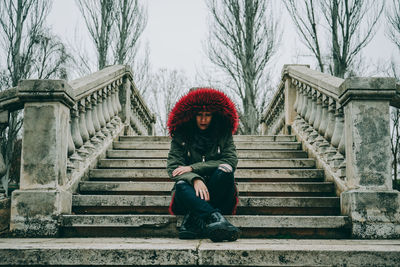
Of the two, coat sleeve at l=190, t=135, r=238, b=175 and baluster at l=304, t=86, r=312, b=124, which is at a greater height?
baluster at l=304, t=86, r=312, b=124

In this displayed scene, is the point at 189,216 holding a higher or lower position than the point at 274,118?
lower

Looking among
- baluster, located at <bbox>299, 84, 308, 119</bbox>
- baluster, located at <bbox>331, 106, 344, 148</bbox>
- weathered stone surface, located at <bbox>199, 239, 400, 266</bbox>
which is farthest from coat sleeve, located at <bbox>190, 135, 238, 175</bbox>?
baluster, located at <bbox>299, 84, 308, 119</bbox>

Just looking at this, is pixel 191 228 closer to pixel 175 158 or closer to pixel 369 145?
pixel 175 158

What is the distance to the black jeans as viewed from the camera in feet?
8.79

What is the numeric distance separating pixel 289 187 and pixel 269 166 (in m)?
0.70

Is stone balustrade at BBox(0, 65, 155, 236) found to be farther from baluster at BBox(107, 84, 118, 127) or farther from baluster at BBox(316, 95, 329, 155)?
baluster at BBox(316, 95, 329, 155)

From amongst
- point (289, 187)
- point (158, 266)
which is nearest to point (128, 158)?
point (289, 187)

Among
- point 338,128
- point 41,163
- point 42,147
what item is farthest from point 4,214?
point 338,128

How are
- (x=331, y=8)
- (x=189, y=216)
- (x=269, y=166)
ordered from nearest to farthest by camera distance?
(x=189, y=216)
(x=269, y=166)
(x=331, y=8)

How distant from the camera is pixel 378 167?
308 cm

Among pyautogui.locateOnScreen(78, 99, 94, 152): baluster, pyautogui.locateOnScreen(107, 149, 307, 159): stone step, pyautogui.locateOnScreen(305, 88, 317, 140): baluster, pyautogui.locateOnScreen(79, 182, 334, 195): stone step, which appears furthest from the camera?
pyautogui.locateOnScreen(107, 149, 307, 159): stone step

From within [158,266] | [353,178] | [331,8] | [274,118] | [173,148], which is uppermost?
[331,8]

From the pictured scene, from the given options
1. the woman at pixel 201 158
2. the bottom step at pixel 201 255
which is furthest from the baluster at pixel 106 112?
the bottom step at pixel 201 255

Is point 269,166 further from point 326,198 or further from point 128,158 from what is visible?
point 128,158
